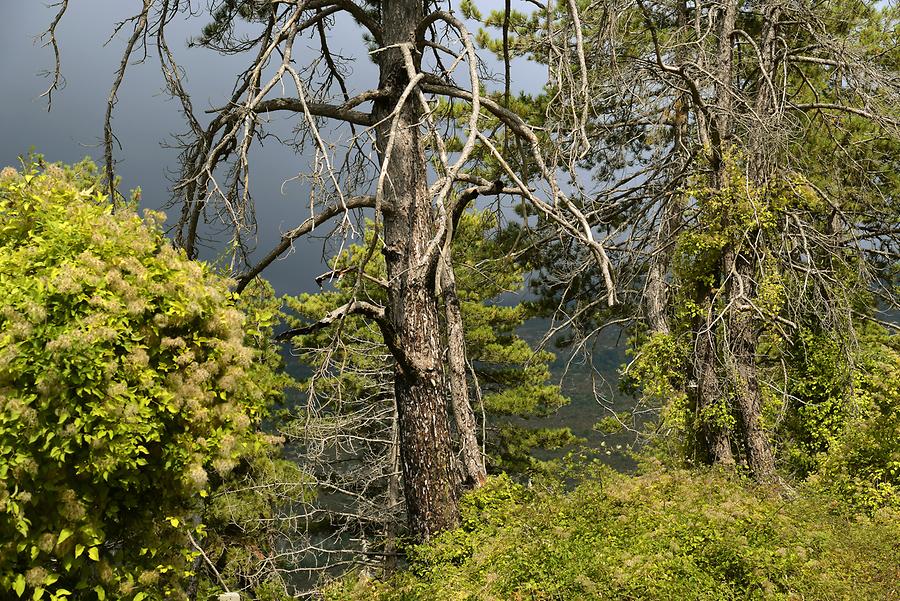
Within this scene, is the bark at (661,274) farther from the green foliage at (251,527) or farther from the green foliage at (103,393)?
the green foliage at (103,393)

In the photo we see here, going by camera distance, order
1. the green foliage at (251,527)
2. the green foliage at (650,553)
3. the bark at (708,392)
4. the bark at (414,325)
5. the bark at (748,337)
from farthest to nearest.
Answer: the green foliage at (251,527), the bark at (708,392), the bark at (748,337), the bark at (414,325), the green foliage at (650,553)

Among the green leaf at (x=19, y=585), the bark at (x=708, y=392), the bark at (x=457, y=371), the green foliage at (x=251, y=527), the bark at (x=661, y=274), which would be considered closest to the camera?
the green leaf at (x=19, y=585)

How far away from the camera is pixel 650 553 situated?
5.46 meters

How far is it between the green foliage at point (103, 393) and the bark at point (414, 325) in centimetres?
136

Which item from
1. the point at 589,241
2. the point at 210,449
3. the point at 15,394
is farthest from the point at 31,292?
the point at 589,241

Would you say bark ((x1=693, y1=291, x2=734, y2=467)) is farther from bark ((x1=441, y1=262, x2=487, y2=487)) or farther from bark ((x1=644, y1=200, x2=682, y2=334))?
bark ((x1=441, y1=262, x2=487, y2=487))

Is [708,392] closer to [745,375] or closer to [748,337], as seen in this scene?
[745,375]

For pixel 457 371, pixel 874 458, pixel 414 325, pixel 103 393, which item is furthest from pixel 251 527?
pixel 103 393

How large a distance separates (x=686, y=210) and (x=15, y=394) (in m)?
9.55

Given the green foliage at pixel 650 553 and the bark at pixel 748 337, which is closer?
the green foliage at pixel 650 553

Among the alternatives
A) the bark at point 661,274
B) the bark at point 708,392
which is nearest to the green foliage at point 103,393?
the bark at point 708,392

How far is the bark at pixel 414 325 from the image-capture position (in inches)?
233

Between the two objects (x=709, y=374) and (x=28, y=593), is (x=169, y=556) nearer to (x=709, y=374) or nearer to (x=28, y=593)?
(x=28, y=593)

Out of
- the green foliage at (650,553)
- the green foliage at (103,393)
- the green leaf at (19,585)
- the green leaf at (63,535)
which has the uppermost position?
the green foliage at (103,393)
